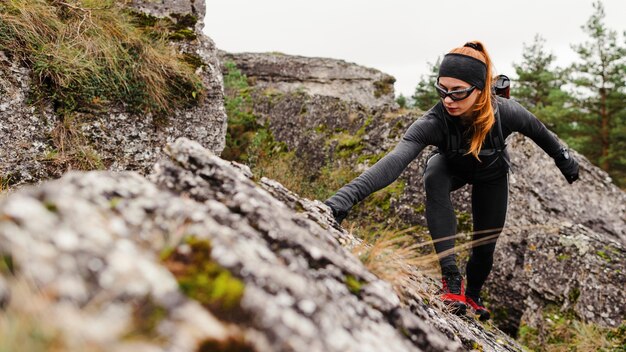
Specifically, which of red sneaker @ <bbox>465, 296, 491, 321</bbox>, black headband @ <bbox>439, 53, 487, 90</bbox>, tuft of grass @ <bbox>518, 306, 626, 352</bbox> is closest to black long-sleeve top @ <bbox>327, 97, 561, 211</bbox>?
black headband @ <bbox>439, 53, 487, 90</bbox>

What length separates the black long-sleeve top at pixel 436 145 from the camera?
2.78m

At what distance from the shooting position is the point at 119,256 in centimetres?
113

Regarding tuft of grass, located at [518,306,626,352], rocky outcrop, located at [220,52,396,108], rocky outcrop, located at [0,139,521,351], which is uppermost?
rocky outcrop, located at [220,52,396,108]

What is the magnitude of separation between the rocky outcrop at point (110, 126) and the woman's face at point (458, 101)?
3799 millimetres

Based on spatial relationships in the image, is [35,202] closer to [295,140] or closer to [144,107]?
[144,107]

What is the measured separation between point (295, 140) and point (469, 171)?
606cm

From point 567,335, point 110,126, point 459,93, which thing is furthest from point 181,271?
point 567,335

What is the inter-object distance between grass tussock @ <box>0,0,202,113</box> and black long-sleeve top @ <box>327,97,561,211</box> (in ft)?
12.1

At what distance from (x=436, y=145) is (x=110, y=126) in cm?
391

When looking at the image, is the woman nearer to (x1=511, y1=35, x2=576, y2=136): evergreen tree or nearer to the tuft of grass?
the tuft of grass

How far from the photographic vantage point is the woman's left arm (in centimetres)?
350

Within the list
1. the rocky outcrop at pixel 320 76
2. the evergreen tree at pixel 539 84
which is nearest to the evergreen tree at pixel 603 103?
the evergreen tree at pixel 539 84

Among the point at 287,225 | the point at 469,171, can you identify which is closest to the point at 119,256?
the point at 287,225

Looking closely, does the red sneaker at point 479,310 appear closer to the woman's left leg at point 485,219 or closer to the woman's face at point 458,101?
the woman's left leg at point 485,219
